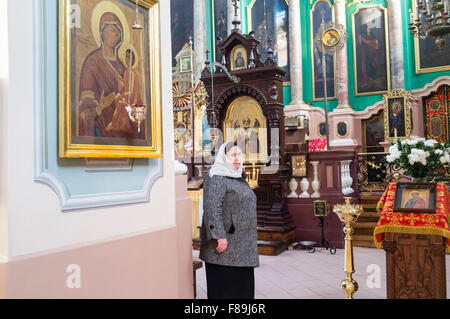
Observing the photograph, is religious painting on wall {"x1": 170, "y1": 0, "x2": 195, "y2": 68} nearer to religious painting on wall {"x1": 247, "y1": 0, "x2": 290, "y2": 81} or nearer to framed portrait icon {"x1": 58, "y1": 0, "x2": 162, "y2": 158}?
religious painting on wall {"x1": 247, "y1": 0, "x2": 290, "y2": 81}

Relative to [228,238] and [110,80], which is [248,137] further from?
[110,80]

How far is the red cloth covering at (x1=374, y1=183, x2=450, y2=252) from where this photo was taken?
3.82 metres

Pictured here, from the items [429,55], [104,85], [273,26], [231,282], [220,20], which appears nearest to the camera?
[104,85]

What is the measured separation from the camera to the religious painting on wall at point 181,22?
16.4m

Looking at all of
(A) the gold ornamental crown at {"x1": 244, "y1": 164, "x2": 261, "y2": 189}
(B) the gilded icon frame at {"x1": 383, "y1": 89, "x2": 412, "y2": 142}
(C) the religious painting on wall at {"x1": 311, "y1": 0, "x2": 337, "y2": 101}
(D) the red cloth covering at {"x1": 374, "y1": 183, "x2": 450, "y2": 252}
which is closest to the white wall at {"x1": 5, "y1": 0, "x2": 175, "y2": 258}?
(D) the red cloth covering at {"x1": 374, "y1": 183, "x2": 450, "y2": 252}

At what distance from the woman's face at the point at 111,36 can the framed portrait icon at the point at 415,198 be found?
293 centimetres

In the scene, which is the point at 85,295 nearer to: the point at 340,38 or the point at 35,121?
the point at 35,121

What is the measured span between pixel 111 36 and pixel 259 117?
229 inches

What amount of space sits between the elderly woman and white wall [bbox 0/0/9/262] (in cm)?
166

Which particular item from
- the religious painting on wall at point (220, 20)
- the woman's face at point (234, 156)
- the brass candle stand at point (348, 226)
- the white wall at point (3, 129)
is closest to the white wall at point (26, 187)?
the white wall at point (3, 129)

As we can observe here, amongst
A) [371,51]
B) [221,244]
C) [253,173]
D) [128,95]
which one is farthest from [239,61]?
[371,51]

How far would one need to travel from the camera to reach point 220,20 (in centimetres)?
1591

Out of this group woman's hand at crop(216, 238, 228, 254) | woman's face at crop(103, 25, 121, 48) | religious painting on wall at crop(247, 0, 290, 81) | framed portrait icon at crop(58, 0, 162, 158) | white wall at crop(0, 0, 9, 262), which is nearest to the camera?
white wall at crop(0, 0, 9, 262)
